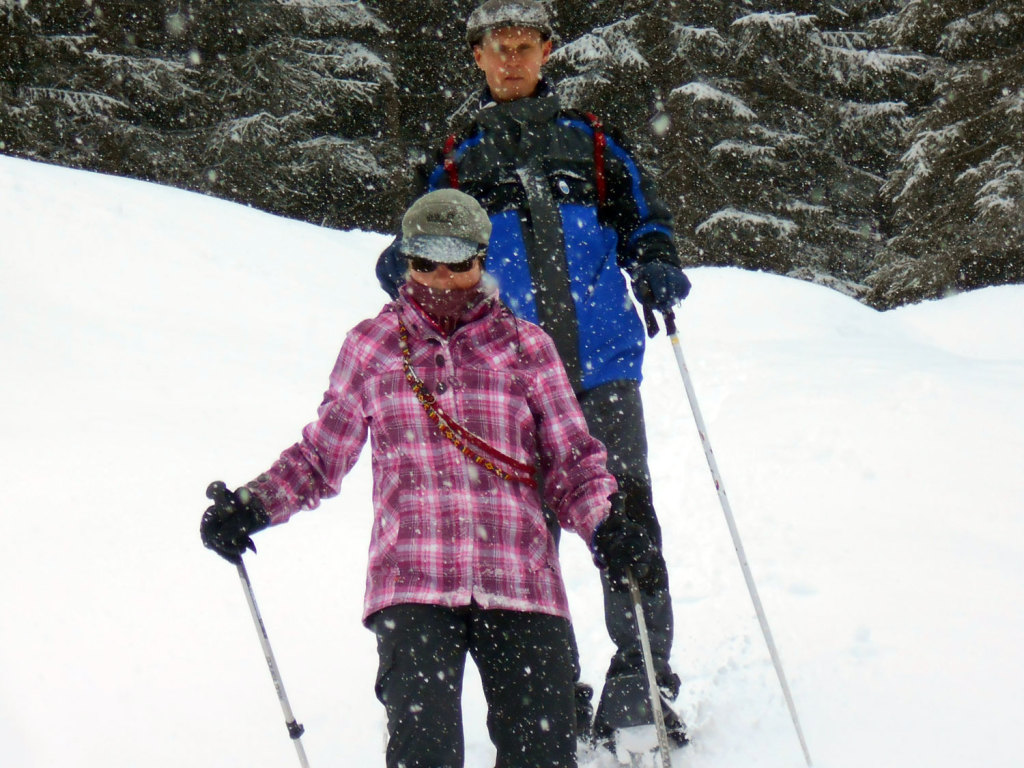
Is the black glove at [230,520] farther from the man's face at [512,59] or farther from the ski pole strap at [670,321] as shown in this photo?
the man's face at [512,59]

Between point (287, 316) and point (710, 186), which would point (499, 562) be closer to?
point (287, 316)

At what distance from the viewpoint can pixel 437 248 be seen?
2.52 meters

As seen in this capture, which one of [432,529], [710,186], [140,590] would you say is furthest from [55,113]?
[432,529]

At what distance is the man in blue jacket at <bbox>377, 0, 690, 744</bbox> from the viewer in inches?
125

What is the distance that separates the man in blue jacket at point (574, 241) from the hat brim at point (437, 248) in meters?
0.56

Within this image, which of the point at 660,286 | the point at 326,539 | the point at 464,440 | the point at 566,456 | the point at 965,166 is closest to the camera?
the point at 464,440

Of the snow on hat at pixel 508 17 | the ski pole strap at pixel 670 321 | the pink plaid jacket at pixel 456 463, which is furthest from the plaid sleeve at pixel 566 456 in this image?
the snow on hat at pixel 508 17

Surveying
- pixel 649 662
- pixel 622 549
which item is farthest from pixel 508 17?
pixel 649 662

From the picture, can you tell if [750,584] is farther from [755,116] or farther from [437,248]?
[755,116]

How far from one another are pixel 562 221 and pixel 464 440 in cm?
99

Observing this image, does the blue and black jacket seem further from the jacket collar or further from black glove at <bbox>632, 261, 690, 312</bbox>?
the jacket collar

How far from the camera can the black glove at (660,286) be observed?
3162 millimetres

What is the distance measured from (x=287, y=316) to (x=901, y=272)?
12788mm

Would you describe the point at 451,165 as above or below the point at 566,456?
above
